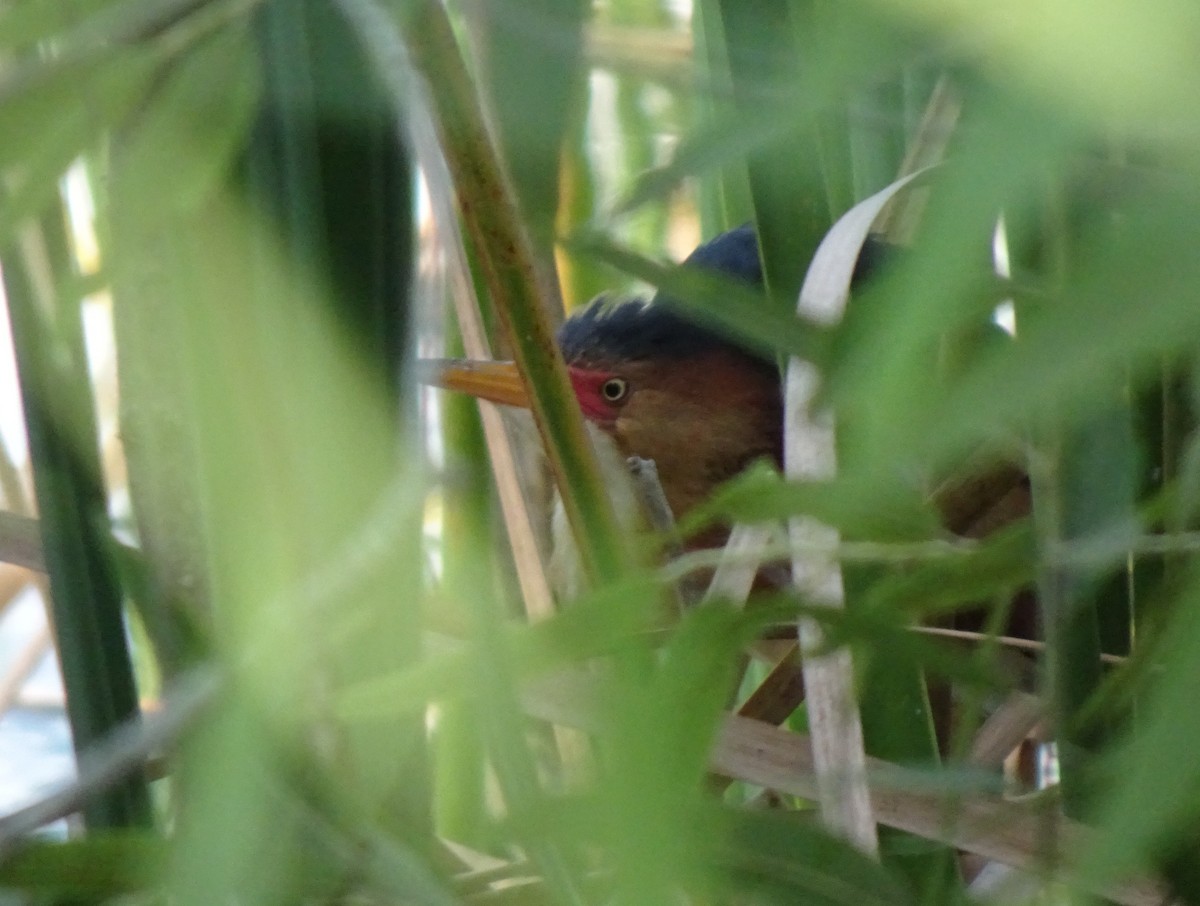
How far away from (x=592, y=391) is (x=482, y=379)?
39 cm

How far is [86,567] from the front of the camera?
0.40 m

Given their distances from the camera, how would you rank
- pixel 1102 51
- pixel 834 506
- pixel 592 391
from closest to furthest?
pixel 1102 51
pixel 834 506
pixel 592 391

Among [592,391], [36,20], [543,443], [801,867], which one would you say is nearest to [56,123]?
[36,20]

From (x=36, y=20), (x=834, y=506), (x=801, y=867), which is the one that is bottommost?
(x=801, y=867)

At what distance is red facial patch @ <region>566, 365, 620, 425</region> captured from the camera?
94 centimetres

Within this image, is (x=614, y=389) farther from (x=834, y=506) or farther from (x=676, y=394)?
(x=834, y=506)

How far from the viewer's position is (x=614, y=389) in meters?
0.96

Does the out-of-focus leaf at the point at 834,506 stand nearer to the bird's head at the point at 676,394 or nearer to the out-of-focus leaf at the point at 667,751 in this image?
the out-of-focus leaf at the point at 667,751

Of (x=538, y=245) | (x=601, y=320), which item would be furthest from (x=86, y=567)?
(x=601, y=320)

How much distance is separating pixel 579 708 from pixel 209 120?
0.63 feet

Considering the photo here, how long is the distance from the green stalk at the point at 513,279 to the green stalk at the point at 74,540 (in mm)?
150

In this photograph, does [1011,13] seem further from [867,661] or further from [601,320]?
[601,320]

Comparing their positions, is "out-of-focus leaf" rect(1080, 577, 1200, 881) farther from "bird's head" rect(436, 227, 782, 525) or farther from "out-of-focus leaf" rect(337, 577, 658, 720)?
"bird's head" rect(436, 227, 782, 525)

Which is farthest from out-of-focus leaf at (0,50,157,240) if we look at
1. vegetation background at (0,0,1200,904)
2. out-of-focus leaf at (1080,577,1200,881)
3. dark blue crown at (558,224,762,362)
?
dark blue crown at (558,224,762,362)
